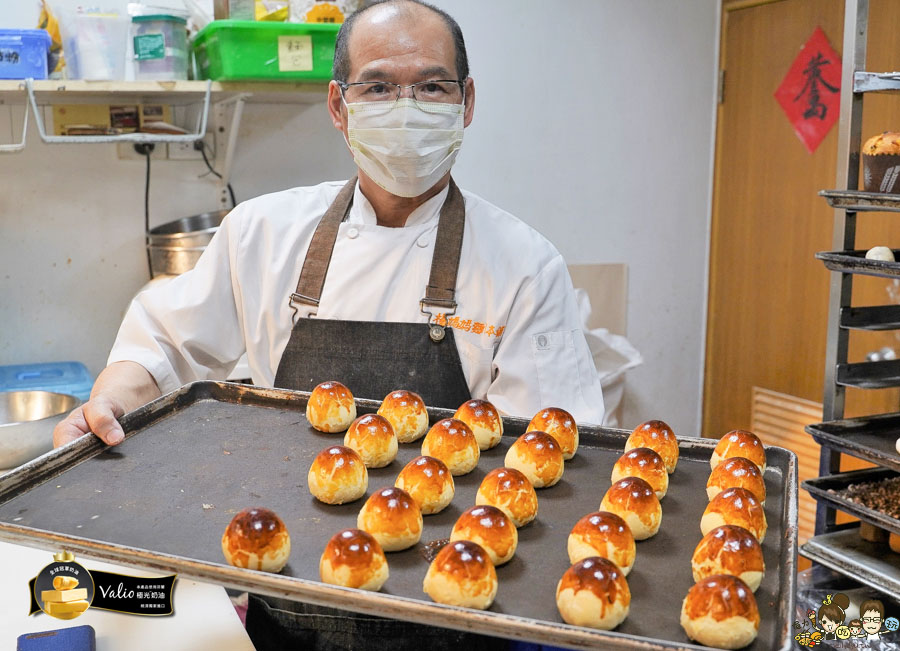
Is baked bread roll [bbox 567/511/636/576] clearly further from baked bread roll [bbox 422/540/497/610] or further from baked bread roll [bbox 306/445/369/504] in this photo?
baked bread roll [bbox 306/445/369/504]

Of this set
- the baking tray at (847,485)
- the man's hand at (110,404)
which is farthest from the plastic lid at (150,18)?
the baking tray at (847,485)

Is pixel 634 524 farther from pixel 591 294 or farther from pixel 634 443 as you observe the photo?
pixel 591 294

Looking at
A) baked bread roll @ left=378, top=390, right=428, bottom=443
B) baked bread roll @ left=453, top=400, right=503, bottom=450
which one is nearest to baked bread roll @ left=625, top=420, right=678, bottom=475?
baked bread roll @ left=453, top=400, right=503, bottom=450

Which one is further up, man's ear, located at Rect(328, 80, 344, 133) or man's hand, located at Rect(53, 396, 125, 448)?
man's ear, located at Rect(328, 80, 344, 133)

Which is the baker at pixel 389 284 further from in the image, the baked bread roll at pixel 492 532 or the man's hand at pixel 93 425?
the baked bread roll at pixel 492 532

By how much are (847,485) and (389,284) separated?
1251 millimetres

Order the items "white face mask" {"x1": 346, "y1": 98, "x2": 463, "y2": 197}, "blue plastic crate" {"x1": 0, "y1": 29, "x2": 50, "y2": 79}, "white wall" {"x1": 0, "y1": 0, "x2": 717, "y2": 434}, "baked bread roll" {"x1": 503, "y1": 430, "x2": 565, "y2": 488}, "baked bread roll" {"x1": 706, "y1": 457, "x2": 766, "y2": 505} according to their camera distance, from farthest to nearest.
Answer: "white wall" {"x1": 0, "y1": 0, "x2": 717, "y2": 434}
"blue plastic crate" {"x1": 0, "y1": 29, "x2": 50, "y2": 79}
"white face mask" {"x1": 346, "y1": 98, "x2": 463, "y2": 197}
"baked bread roll" {"x1": 503, "y1": 430, "x2": 565, "y2": 488}
"baked bread roll" {"x1": 706, "y1": 457, "x2": 766, "y2": 505}

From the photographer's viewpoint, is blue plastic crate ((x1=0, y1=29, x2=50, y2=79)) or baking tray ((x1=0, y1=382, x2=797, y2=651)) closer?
baking tray ((x1=0, y1=382, x2=797, y2=651))

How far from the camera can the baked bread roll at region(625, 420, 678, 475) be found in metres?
1.31

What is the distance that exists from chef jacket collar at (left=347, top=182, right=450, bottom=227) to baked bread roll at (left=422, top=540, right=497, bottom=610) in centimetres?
109

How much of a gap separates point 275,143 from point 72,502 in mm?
2296

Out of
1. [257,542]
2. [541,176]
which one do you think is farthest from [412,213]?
[541,176]

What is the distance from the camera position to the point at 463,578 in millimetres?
934

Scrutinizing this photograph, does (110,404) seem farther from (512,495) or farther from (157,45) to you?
(157,45)
